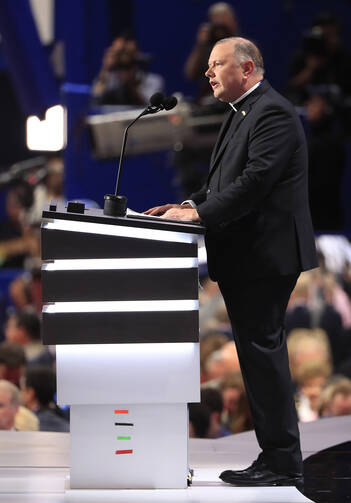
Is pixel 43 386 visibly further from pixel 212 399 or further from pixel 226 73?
pixel 226 73

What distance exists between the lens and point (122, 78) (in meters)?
6.80

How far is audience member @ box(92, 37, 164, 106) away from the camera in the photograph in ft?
22.3

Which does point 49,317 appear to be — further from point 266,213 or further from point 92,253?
point 266,213

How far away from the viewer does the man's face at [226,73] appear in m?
2.99

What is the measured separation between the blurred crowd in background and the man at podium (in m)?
2.10

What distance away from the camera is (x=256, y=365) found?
293 centimetres

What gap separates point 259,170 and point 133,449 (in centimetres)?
94

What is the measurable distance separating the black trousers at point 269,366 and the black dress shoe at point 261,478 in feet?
0.07

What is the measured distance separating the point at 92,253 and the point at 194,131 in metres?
3.82

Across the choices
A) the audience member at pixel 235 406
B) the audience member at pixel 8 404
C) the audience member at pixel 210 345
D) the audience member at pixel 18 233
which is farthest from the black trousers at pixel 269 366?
the audience member at pixel 18 233

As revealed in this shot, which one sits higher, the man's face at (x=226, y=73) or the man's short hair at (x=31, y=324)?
the man's face at (x=226, y=73)

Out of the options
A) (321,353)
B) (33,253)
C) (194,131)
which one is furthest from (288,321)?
(33,253)

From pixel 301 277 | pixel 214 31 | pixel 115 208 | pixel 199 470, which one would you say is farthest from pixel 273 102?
pixel 214 31

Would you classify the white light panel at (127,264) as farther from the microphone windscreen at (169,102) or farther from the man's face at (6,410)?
the man's face at (6,410)
